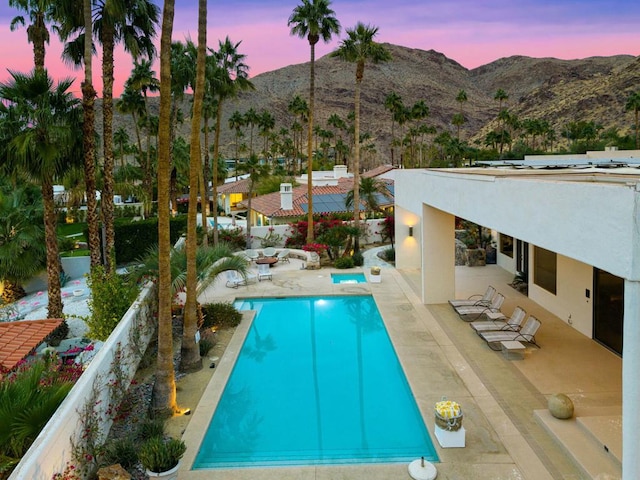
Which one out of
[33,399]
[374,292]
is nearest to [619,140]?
[374,292]

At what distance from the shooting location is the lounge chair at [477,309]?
15133mm

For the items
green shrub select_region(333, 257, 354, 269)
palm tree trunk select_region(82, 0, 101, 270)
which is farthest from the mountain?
palm tree trunk select_region(82, 0, 101, 270)

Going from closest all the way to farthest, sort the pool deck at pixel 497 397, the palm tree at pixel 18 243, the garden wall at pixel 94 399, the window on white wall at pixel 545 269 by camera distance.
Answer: the garden wall at pixel 94 399 → the pool deck at pixel 497 397 → the window on white wall at pixel 545 269 → the palm tree at pixel 18 243

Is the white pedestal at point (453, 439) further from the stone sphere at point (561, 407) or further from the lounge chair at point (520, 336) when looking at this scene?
the lounge chair at point (520, 336)

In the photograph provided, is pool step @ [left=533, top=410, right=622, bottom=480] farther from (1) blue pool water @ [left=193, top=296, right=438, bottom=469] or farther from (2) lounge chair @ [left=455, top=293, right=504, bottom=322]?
(2) lounge chair @ [left=455, top=293, right=504, bottom=322]

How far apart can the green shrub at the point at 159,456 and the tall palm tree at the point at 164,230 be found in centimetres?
253

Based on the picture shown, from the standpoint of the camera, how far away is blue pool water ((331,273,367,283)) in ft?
73.0

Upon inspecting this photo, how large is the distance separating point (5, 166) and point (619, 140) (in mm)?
72055

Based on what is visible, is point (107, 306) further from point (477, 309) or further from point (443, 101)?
point (443, 101)

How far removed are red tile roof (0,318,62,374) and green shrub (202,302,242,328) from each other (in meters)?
4.57

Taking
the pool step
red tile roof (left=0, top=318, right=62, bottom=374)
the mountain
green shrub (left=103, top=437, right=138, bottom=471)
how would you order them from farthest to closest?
1. the mountain
2. red tile roof (left=0, top=318, right=62, bottom=374)
3. green shrub (left=103, top=437, right=138, bottom=471)
4. the pool step

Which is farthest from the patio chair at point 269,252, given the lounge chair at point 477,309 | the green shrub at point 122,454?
the green shrub at point 122,454

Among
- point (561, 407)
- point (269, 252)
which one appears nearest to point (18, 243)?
point (269, 252)

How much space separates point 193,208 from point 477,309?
30.1 feet
